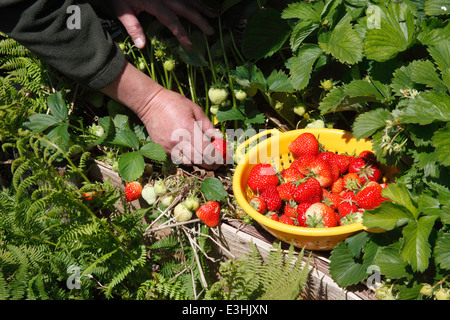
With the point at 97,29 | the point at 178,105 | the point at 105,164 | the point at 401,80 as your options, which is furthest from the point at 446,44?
the point at 105,164

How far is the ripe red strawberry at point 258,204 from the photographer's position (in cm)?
130

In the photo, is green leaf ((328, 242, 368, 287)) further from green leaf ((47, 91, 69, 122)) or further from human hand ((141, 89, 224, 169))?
green leaf ((47, 91, 69, 122))

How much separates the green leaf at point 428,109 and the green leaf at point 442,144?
28mm

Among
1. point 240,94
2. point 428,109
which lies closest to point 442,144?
point 428,109

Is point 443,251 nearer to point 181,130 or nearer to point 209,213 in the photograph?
point 209,213

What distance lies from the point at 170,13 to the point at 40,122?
2.17ft

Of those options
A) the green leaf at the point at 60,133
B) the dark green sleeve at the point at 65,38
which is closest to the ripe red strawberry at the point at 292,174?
the dark green sleeve at the point at 65,38

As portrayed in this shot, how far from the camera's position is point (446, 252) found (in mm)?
961

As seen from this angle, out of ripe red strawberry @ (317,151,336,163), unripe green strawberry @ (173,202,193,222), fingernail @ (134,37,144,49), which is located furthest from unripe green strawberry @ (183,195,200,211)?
fingernail @ (134,37,144,49)

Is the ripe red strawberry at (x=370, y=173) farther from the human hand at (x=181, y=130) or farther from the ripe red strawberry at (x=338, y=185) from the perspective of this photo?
the human hand at (x=181, y=130)

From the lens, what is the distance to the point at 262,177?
1.36 meters

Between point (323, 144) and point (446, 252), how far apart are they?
61 centimetres

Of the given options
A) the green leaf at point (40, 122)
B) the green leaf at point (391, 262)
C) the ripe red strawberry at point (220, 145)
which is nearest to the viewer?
the green leaf at point (391, 262)

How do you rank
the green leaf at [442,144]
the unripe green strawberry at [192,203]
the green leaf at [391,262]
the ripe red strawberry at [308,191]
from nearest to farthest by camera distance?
1. the green leaf at [442,144]
2. the green leaf at [391,262]
3. the ripe red strawberry at [308,191]
4. the unripe green strawberry at [192,203]
